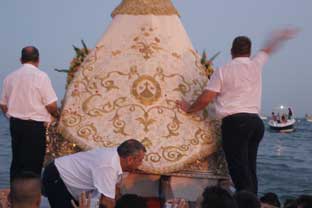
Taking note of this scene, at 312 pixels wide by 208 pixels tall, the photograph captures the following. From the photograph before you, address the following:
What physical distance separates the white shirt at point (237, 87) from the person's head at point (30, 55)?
1.59 metres

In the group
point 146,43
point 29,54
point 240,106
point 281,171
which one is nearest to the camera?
point 240,106

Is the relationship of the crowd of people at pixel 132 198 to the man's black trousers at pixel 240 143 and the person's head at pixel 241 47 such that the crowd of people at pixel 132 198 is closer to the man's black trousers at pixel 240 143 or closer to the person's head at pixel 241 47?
the man's black trousers at pixel 240 143

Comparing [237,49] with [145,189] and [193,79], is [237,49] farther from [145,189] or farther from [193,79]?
[145,189]

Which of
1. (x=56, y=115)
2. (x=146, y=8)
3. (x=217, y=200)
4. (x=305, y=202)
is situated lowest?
(x=305, y=202)

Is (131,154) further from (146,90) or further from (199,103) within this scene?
(146,90)

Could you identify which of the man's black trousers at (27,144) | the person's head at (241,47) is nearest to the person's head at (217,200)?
the person's head at (241,47)

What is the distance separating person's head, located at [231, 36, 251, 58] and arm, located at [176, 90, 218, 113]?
1.39 feet

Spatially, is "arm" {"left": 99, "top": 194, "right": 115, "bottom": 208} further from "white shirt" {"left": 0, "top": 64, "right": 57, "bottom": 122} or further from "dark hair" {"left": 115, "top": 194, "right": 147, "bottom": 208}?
"white shirt" {"left": 0, "top": 64, "right": 57, "bottom": 122}

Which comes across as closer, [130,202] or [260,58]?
[130,202]

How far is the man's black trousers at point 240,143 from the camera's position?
6.84 m

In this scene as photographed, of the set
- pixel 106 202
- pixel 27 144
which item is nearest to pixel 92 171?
pixel 106 202

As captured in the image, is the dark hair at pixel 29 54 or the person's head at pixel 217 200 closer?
the person's head at pixel 217 200

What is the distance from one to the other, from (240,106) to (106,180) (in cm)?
142

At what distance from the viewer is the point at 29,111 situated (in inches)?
272
